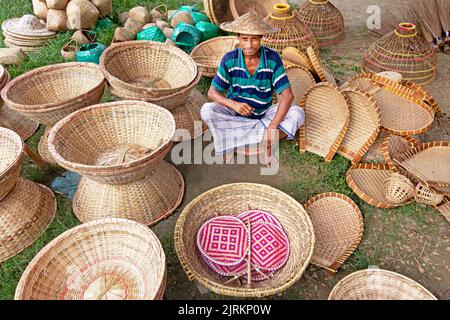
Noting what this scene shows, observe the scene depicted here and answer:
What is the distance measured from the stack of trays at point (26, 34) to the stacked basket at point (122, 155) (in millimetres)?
2839

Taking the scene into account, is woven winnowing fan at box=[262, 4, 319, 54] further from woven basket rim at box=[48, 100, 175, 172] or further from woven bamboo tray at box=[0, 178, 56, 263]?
woven bamboo tray at box=[0, 178, 56, 263]

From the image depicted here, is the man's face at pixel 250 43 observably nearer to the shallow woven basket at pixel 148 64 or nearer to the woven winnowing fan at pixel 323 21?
the shallow woven basket at pixel 148 64

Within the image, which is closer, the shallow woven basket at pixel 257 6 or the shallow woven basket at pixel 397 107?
the shallow woven basket at pixel 397 107

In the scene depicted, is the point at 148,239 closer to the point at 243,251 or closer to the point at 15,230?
the point at 243,251

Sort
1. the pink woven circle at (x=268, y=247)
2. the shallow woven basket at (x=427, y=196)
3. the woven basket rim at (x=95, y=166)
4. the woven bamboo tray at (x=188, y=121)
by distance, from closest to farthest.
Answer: the woven basket rim at (x=95, y=166), the pink woven circle at (x=268, y=247), the shallow woven basket at (x=427, y=196), the woven bamboo tray at (x=188, y=121)

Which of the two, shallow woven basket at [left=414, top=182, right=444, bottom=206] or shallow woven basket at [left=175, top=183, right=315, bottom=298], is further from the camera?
shallow woven basket at [left=414, top=182, right=444, bottom=206]

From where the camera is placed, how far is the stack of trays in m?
4.84

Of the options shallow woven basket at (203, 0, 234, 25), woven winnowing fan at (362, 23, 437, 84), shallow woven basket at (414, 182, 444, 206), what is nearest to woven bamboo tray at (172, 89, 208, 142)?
shallow woven basket at (414, 182, 444, 206)

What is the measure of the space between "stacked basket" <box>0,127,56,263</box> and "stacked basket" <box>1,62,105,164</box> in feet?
1.11

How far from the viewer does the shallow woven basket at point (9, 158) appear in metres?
2.36

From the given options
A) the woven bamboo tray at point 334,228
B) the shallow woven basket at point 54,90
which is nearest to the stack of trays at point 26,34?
the shallow woven basket at point 54,90

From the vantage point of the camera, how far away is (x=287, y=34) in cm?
427

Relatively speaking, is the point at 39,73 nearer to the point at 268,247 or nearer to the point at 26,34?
the point at 26,34

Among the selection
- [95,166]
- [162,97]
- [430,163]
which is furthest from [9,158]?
[430,163]
